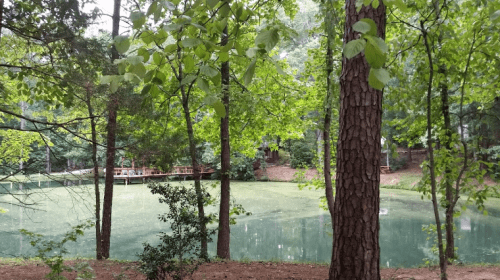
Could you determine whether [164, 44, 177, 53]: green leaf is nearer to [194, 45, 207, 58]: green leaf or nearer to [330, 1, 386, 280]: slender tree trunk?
[194, 45, 207, 58]: green leaf

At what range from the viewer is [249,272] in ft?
15.5

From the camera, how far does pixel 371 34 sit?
0.65 m

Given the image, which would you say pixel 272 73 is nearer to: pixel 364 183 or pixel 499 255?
pixel 364 183

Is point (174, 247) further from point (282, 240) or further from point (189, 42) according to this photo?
point (282, 240)

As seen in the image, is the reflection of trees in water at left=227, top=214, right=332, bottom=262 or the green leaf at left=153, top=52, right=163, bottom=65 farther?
the reflection of trees in water at left=227, top=214, right=332, bottom=262

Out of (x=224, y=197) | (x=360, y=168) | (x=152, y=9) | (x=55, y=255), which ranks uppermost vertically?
(x=152, y=9)

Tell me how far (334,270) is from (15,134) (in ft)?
34.6

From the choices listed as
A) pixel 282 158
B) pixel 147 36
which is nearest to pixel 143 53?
pixel 147 36

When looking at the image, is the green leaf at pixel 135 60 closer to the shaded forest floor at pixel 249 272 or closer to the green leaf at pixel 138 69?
the green leaf at pixel 138 69

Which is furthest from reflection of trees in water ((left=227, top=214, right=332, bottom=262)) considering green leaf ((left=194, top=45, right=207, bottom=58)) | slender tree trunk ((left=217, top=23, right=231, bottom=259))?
green leaf ((left=194, top=45, right=207, bottom=58))

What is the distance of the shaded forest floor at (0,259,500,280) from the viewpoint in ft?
14.5

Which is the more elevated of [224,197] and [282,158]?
[282,158]

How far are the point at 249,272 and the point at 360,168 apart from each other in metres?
3.22

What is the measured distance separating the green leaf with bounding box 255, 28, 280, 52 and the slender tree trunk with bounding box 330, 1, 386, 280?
135 cm
